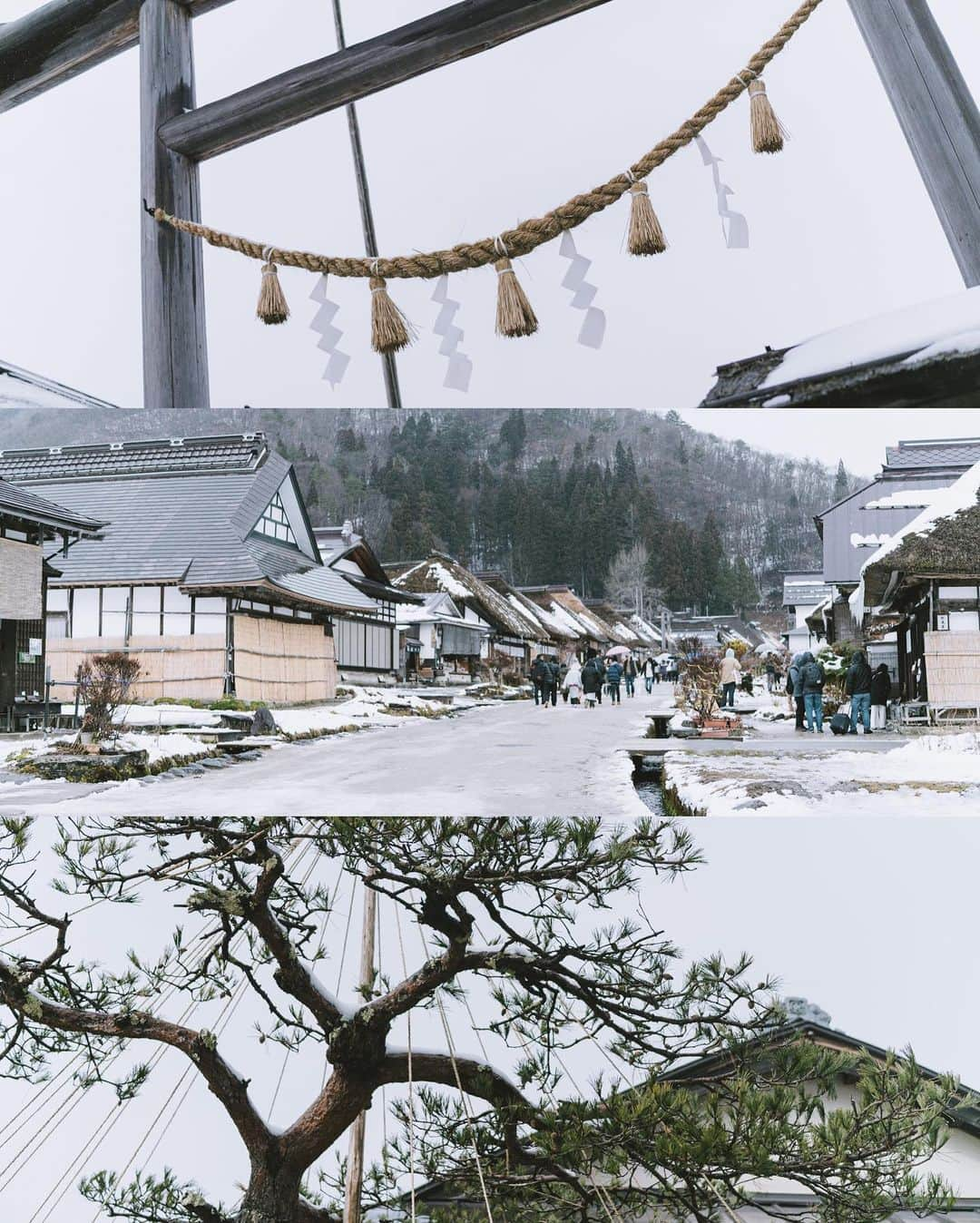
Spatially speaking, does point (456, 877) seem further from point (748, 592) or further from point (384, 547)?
point (748, 592)

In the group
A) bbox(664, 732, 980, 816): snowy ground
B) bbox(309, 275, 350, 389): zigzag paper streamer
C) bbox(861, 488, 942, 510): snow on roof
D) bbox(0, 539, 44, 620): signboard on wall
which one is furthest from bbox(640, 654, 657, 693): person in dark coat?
bbox(0, 539, 44, 620): signboard on wall

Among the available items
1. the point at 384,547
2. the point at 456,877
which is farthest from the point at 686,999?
the point at 384,547

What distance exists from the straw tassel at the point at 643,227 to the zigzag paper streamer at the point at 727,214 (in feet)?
0.82

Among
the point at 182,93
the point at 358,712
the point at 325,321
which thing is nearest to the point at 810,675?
the point at 358,712

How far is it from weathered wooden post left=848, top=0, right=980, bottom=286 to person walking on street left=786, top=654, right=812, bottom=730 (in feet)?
4.29

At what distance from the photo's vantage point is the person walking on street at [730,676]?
3314 mm

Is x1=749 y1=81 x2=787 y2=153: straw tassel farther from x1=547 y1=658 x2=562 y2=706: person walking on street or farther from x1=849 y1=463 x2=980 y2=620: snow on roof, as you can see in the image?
x1=547 y1=658 x2=562 y2=706: person walking on street

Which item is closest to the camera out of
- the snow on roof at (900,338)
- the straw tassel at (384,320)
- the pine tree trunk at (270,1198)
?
the snow on roof at (900,338)

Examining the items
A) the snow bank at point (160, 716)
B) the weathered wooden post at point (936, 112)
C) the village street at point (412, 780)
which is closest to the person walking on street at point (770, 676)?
the village street at point (412, 780)

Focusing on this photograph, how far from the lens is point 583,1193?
3.46 metres

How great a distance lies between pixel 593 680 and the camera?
137 inches

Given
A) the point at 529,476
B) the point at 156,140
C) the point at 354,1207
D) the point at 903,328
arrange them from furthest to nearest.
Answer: the point at 354,1207
the point at 529,476
the point at 156,140
the point at 903,328

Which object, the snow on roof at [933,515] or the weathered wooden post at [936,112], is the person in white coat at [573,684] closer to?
the snow on roof at [933,515]

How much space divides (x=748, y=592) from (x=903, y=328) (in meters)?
0.96
